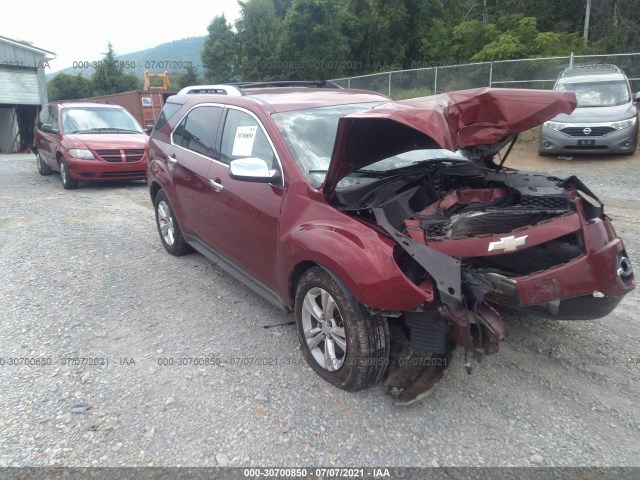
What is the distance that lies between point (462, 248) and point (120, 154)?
9200 mm

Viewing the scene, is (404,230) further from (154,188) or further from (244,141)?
(154,188)

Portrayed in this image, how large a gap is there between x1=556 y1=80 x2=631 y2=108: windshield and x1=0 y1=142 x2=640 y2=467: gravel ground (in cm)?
838

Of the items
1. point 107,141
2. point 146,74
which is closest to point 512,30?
point 107,141

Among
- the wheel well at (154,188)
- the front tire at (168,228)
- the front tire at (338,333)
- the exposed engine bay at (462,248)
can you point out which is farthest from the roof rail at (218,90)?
the front tire at (338,333)

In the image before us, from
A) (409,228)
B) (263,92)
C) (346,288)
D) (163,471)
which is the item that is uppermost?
(263,92)

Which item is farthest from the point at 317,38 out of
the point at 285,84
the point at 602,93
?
the point at 285,84

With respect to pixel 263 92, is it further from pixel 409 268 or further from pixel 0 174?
pixel 0 174

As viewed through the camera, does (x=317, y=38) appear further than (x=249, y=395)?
Yes

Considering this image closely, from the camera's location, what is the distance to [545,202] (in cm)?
313

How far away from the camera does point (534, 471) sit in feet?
8.16

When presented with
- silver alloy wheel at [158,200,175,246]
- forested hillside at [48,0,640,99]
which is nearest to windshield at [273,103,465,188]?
silver alloy wheel at [158,200,175,246]

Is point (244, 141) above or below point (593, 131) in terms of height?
above

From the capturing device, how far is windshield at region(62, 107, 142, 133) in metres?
10.8

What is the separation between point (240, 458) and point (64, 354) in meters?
1.87
